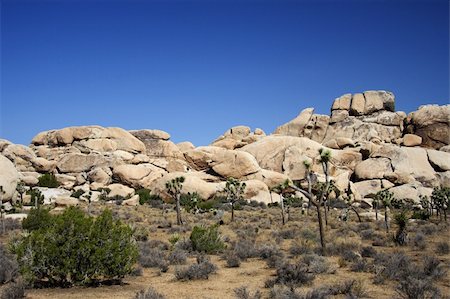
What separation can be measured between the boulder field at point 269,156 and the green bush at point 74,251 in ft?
128

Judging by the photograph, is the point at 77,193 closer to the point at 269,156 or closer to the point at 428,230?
the point at 269,156

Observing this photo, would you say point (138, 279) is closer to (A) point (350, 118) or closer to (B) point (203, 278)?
(B) point (203, 278)

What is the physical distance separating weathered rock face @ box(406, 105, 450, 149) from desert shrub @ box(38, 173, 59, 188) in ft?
212

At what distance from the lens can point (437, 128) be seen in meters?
71.4

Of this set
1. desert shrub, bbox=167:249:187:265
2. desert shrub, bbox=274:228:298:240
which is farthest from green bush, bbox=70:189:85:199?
desert shrub, bbox=167:249:187:265

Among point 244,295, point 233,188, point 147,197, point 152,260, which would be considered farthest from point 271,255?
point 147,197

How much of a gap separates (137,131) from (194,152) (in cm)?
1623

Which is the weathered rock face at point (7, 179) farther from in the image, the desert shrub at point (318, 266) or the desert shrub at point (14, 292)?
the desert shrub at point (318, 266)

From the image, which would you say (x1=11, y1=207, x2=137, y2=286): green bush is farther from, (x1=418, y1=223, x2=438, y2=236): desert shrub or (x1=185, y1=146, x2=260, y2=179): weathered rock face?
(x1=185, y1=146, x2=260, y2=179): weathered rock face

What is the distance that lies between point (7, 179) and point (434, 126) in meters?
69.5

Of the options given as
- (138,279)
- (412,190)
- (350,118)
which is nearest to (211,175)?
(412,190)

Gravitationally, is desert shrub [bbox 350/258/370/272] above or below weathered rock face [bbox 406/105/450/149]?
below

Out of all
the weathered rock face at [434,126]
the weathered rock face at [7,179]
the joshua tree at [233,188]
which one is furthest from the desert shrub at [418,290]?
the weathered rock face at [434,126]

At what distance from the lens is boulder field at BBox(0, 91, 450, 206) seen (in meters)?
59.1
